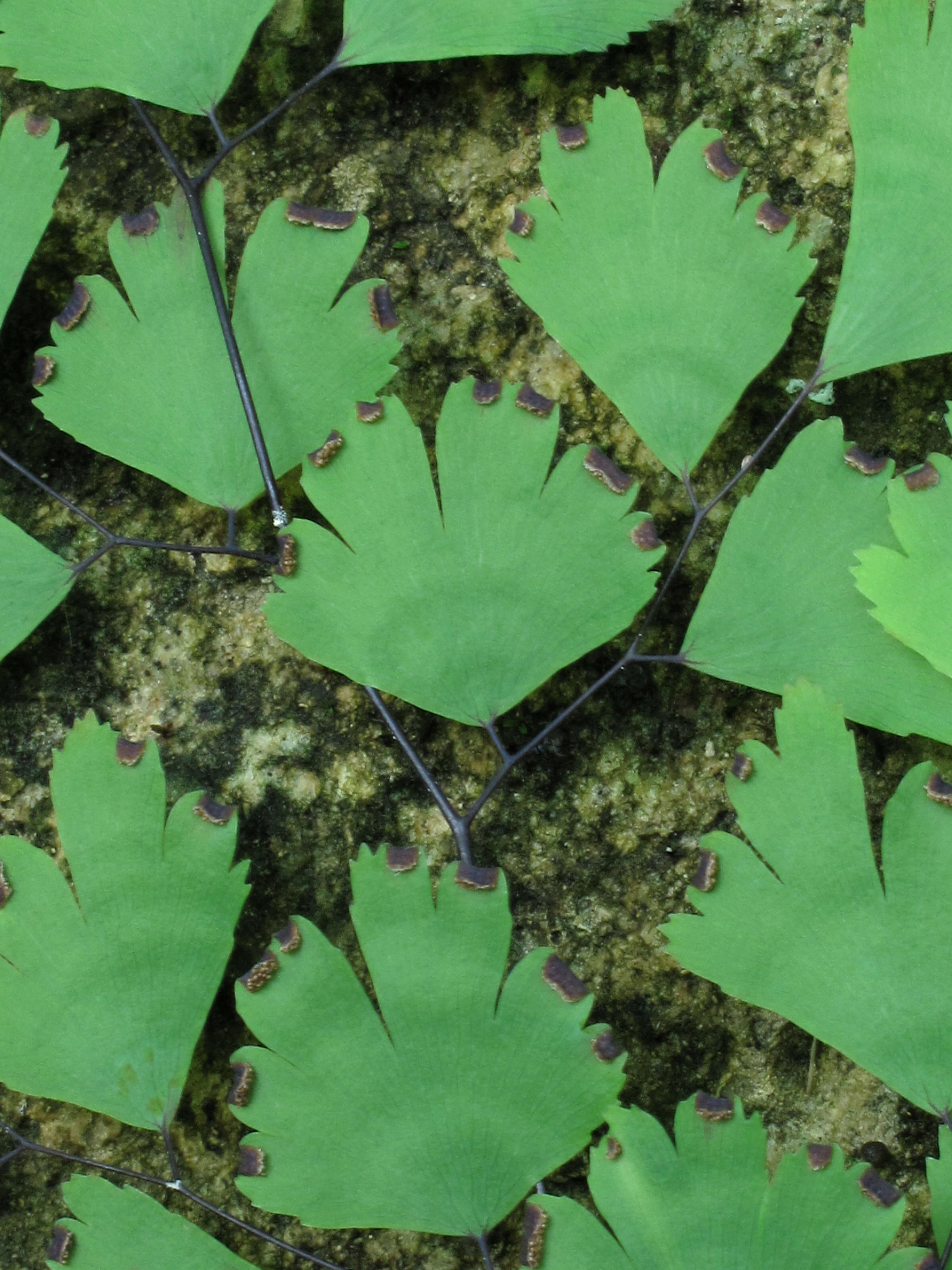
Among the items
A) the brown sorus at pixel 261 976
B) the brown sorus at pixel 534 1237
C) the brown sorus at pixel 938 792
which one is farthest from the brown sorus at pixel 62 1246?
the brown sorus at pixel 938 792

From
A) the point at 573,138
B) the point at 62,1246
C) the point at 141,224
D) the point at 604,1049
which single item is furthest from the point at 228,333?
the point at 62,1246

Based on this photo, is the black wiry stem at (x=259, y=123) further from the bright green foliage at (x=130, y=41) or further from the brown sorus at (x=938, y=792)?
the brown sorus at (x=938, y=792)

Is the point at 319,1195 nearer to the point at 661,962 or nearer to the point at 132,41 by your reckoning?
the point at 661,962

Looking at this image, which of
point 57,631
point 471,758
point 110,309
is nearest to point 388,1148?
point 471,758

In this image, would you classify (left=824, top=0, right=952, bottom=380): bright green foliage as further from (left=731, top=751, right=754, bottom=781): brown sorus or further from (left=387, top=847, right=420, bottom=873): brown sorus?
(left=387, top=847, right=420, bottom=873): brown sorus

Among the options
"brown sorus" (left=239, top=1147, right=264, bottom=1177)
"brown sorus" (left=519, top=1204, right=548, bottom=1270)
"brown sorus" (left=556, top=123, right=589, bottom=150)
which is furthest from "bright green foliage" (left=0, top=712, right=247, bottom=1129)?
"brown sorus" (left=556, top=123, right=589, bottom=150)

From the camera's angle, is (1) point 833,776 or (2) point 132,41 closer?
(1) point 833,776
